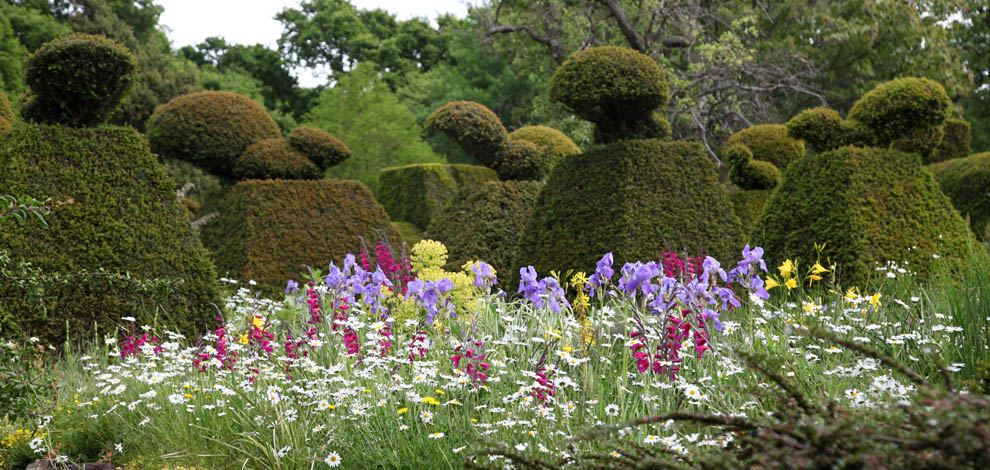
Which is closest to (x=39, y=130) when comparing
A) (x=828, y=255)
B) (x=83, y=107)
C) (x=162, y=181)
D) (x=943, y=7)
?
(x=83, y=107)

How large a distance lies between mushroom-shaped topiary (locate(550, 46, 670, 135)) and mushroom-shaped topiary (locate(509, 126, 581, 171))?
9.52 ft

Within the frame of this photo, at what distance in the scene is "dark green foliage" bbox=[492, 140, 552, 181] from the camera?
33.9ft

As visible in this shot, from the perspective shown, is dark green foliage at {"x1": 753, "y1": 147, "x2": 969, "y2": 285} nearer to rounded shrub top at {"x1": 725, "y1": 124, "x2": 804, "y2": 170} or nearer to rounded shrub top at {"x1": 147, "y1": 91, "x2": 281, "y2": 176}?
rounded shrub top at {"x1": 725, "y1": 124, "x2": 804, "y2": 170}

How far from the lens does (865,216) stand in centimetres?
657

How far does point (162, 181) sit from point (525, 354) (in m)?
4.07

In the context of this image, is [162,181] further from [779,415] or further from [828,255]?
[828,255]

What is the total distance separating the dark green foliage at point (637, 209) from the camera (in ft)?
21.6

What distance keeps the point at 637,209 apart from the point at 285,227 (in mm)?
4738

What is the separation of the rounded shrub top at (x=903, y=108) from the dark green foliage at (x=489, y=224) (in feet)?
13.3

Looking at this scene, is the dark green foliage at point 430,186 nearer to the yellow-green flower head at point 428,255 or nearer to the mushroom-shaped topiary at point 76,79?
the mushroom-shaped topiary at point 76,79

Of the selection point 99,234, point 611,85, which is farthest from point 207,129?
point 611,85

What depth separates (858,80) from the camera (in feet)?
70.8

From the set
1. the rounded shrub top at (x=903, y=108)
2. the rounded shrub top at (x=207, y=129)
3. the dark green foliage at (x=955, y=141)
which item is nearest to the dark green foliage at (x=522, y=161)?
the rounded shrub top at (x=207, y=129)

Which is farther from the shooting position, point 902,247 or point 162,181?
point 902,247
